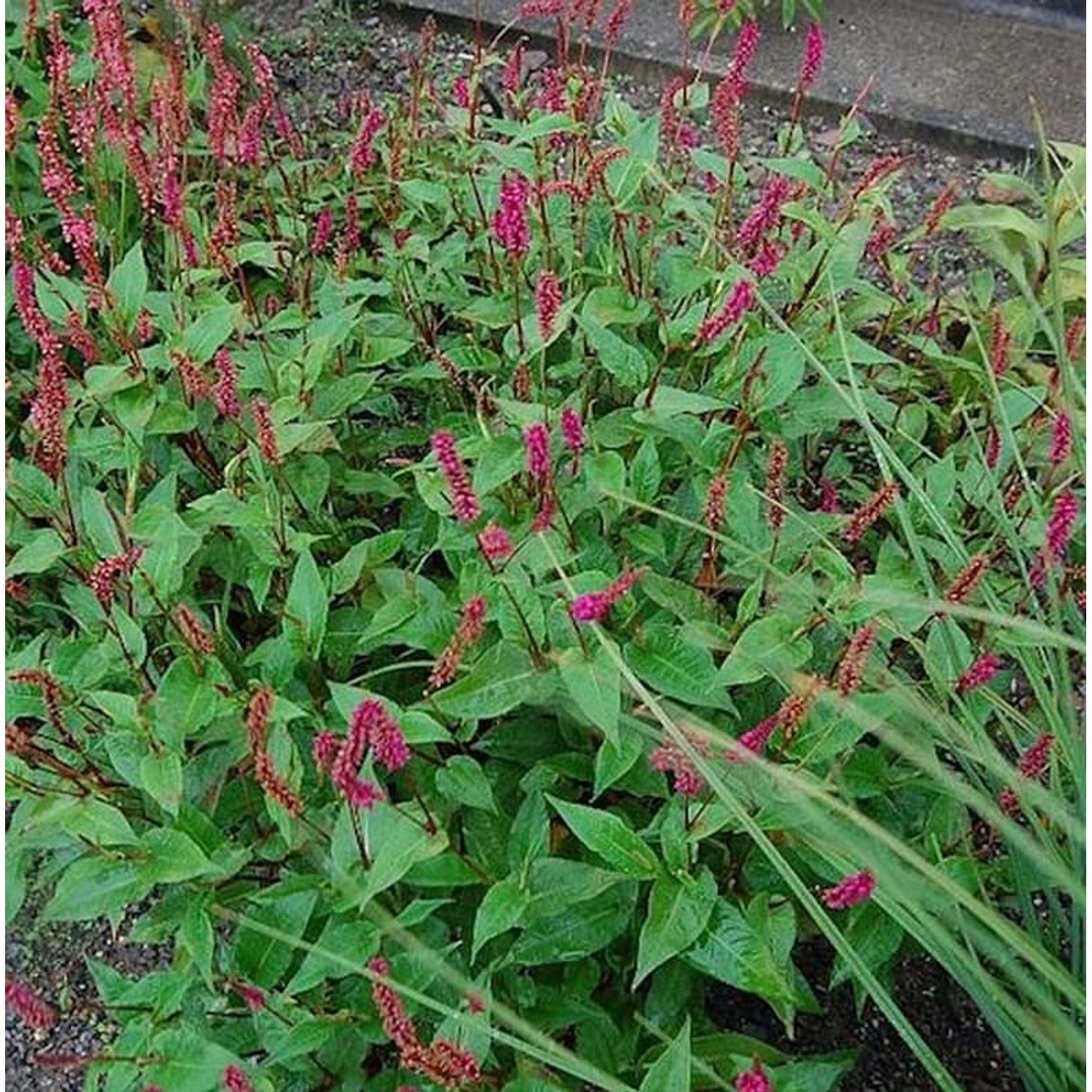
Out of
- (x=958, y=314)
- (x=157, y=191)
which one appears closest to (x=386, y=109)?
(x=157, y=191)

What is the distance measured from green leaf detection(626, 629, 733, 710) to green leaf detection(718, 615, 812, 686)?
0.8 inches

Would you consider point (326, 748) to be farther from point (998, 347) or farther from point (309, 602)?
point (998, 347)

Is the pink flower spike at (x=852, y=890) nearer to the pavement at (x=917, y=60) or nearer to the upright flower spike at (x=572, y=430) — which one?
the upright flower spike at (x=572, y=430)

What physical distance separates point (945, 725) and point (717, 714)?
27cm

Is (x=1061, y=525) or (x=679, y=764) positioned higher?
(x=1061, y=525)

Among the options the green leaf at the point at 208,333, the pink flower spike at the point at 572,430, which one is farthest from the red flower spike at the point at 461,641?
the green leaf at the point at 208,333

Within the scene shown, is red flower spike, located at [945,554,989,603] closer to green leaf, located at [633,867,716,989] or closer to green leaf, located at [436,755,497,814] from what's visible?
green leaf, located at [633,867,716,989]

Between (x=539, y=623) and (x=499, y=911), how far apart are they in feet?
0.87

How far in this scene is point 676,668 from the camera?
1.47m

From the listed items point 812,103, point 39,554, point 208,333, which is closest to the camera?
point 39,554

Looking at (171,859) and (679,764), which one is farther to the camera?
(171,859)

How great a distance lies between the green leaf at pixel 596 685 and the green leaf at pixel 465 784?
15cm

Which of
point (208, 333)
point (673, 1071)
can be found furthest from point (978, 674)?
point (208, 333)

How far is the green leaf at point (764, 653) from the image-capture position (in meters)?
1.43
